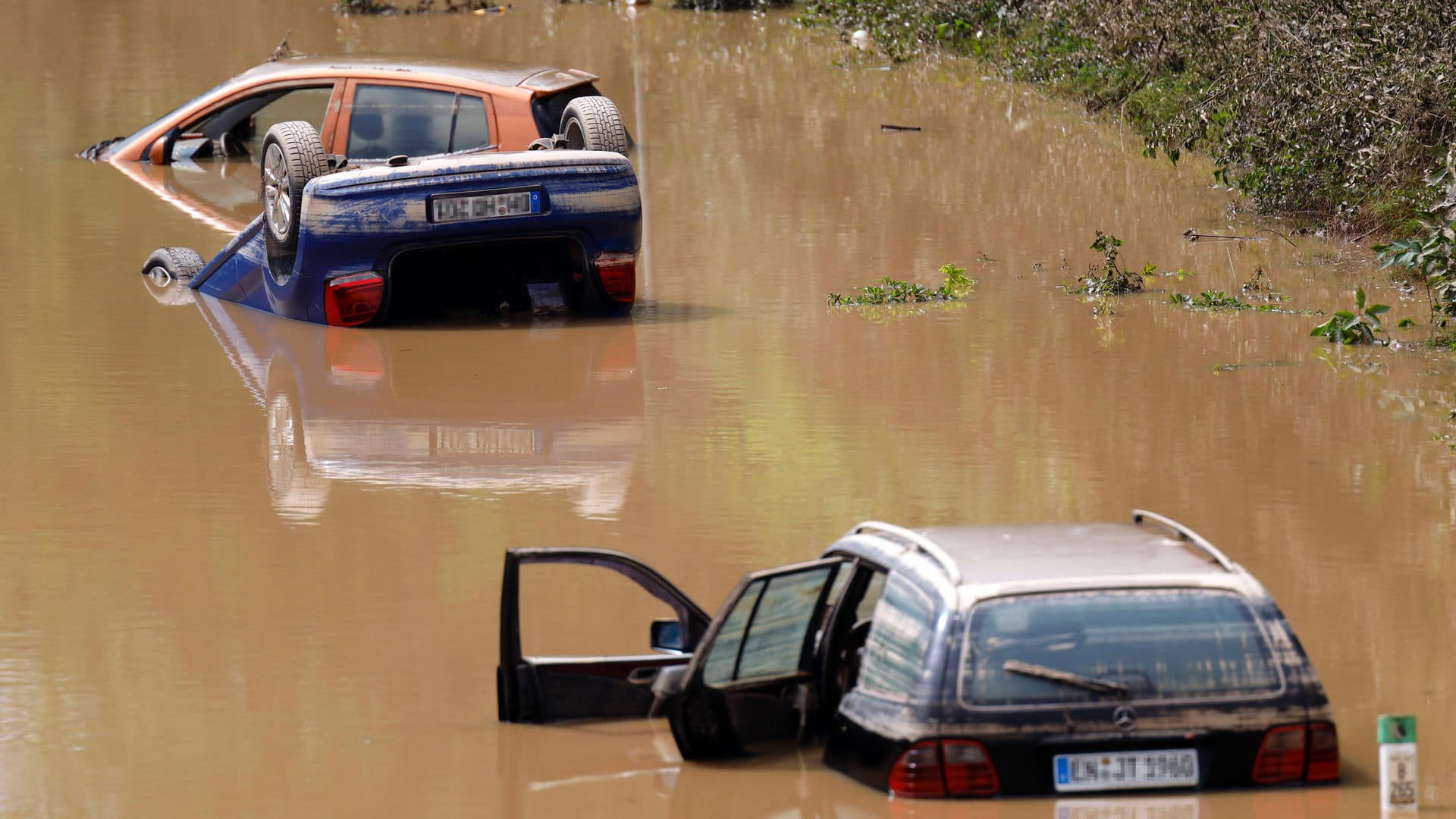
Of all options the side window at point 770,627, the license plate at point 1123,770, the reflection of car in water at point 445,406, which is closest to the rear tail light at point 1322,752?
the license plate at point 1123,770

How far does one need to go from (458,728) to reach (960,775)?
1773 millimetres

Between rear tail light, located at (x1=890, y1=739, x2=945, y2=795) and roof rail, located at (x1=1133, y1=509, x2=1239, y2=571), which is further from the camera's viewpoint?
roof rail, located at (x1=1133, y1=509, x2=1239, y2=571)

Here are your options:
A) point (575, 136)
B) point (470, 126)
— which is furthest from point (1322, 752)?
point (470, 126)

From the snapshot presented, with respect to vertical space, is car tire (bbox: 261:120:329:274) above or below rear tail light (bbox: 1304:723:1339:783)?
above

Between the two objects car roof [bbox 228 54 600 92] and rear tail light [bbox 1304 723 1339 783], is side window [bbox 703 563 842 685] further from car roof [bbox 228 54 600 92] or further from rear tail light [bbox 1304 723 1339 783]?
car roof [bbox 228 54 600 92]

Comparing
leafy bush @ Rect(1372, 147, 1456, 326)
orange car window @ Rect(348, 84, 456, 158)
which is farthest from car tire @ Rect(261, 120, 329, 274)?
leafy bush @ Rect(1372, 147, 1456, 326)

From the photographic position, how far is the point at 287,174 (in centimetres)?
1205

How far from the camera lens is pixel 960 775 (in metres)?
5.12

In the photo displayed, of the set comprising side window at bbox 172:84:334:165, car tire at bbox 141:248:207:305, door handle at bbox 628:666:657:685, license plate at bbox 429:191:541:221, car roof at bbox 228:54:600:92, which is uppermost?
car roof at bbox 228:54:600:92

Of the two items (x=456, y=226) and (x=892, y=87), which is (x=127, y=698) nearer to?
(x=456, y=226)

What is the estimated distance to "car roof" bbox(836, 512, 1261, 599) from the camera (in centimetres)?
525

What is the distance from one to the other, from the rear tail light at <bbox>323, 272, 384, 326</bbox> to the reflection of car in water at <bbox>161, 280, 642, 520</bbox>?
0.38 feet

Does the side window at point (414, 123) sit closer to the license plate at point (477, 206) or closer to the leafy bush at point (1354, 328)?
the license plate at point (477, 206)

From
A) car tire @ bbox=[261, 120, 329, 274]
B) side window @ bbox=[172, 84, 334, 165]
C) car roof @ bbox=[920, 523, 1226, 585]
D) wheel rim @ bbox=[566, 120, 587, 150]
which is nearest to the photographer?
car roof @ bbox=[920, 523, 1226, 585]
